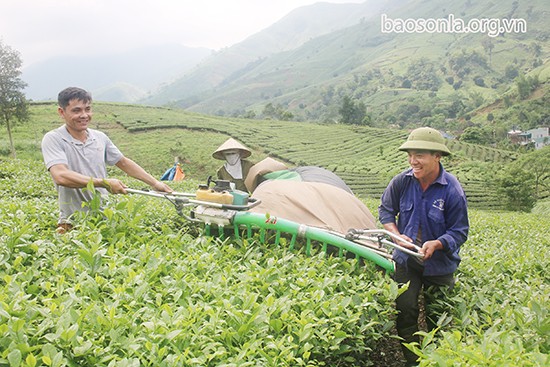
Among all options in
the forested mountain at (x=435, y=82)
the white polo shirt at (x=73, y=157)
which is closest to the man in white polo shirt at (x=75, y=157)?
the white polo shirt at (x=73, y=157)

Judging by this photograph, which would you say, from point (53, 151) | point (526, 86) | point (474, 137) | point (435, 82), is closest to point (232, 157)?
point (53, 151)

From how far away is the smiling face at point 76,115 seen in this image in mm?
2947

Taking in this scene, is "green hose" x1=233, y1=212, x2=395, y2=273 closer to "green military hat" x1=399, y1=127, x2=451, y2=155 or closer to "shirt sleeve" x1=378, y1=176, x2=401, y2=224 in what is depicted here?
"shirt sleeve" x1=378, y1=176, x2=401, y2=224

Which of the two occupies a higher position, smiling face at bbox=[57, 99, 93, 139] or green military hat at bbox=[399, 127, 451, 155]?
smiling face at bbox=[57, 99, 93, 139]

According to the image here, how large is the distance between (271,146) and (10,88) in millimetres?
20432

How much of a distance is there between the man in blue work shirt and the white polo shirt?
7.02ft

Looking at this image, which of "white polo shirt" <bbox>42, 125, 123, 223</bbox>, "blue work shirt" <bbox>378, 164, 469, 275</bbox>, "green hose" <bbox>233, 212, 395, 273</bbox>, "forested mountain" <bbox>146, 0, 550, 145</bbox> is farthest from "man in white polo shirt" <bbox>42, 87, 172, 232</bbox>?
"forested mountain" <bbox>146, 0, 550, 145</bbox>

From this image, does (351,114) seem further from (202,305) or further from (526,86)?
(202,305)

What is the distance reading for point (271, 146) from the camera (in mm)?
37250

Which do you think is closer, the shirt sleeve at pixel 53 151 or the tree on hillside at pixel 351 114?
the shirt sleeve at pixel 53 151

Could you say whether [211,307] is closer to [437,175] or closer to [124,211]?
[124,211]

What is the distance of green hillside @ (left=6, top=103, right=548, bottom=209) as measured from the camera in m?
29.0

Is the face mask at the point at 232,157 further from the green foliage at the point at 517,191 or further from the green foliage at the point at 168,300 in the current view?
the green foliage at the point at 517,191

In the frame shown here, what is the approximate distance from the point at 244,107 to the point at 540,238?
13221 centimetres
